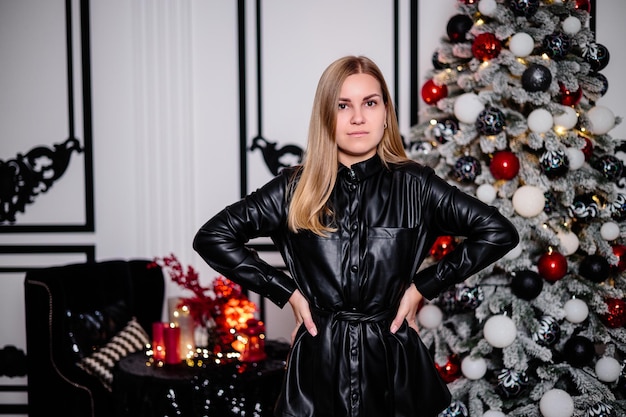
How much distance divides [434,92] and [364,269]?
5.13ft

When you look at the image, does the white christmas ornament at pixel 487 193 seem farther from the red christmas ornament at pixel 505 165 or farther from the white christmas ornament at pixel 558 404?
the white christmas ornament at pixel 558 404

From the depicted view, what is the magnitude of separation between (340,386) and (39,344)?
1.84 m

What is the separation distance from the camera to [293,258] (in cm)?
202

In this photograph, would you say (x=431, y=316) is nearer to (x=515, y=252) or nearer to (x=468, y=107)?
(x=515, y=252)

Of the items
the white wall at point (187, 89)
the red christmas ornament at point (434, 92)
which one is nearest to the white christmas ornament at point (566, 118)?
the red christmas ornament at point (434, 92)

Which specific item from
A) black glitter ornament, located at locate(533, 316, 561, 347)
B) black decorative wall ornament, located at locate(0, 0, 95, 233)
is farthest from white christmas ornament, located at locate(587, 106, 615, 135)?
black decorative wall ornament, located at locate(0, 0, 95, 233)

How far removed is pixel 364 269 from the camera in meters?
1.89

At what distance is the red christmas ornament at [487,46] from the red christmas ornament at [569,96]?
350 millimetres

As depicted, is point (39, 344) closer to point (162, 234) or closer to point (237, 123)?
point (162, 234)

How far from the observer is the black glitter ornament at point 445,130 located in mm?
3033

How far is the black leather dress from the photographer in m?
1.86

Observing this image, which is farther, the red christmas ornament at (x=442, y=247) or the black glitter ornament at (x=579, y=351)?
the red christmas ornament at (x=442, y=247)

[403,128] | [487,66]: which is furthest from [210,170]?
[487,66]

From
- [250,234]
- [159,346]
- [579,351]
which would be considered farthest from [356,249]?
[579,351]
